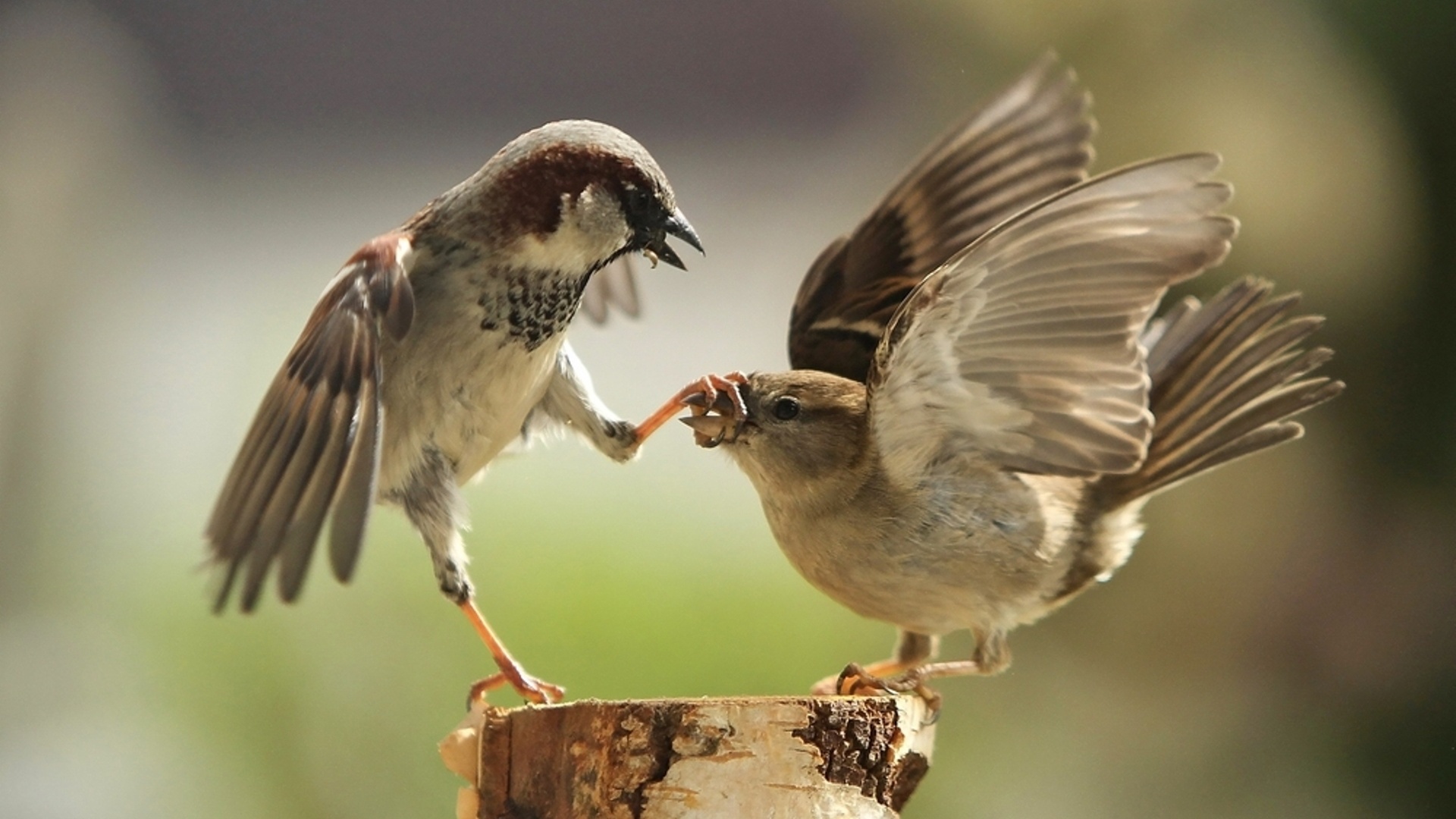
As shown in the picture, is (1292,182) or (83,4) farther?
(83,4)

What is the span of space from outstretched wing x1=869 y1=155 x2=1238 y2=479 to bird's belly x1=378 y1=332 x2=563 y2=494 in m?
0.44

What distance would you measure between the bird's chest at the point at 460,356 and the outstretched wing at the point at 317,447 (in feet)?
0.34

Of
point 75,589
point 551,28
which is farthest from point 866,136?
point 75,589

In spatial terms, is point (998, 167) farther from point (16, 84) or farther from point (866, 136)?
point (16, 84)

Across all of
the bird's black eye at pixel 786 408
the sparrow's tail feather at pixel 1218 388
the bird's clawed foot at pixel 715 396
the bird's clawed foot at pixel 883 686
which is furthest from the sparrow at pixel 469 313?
the sparrow's tail feather at pixel 1218 388

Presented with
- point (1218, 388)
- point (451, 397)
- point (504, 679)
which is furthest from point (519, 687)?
point (1218, 388)

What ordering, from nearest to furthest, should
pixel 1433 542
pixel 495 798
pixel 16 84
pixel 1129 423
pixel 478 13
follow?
1. pixel 495 798
2. pixel 1129 423
3. pixel 478 13
4. pixel 1433 542
5. pixel 16 84

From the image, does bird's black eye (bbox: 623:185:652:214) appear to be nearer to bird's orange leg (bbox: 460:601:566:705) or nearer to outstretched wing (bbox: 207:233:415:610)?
outstretched wing (bbox: 207:233:415:610)

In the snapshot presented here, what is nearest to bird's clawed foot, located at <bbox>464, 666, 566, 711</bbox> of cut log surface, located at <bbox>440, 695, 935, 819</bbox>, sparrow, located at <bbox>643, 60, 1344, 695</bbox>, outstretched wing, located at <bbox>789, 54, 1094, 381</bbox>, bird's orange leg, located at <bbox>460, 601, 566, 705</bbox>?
bird's orange leg, located at <bbox>460, 601, 566, 705</bbox>

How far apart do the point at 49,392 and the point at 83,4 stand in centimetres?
95

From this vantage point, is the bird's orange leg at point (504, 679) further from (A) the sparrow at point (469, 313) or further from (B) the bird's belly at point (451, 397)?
(B) the bird's belly at point (451, 397)

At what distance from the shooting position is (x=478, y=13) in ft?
9.16

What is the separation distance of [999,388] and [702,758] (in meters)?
0.56

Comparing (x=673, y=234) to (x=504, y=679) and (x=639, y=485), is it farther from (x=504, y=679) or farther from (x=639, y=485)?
(x=639, y=485)
